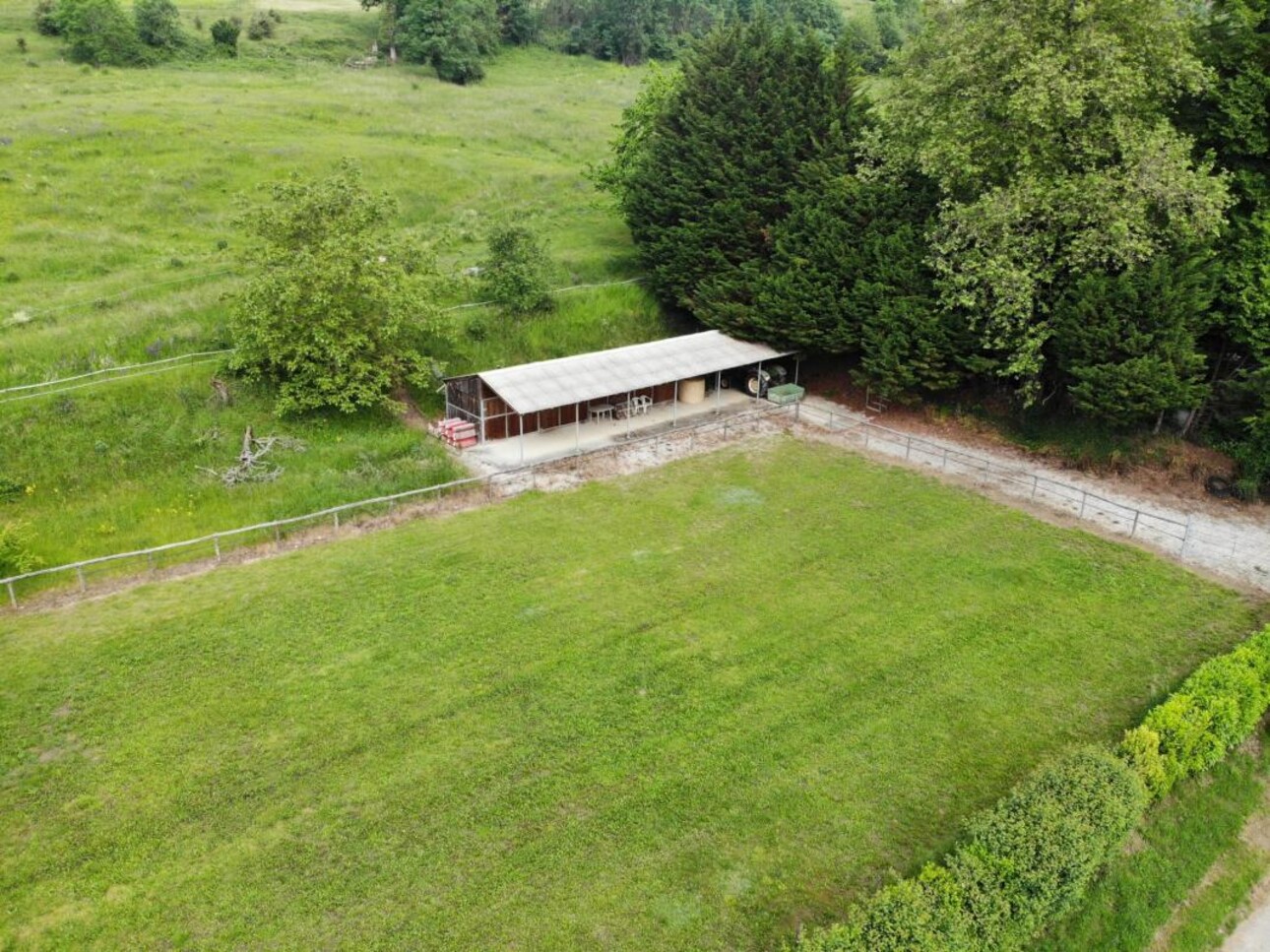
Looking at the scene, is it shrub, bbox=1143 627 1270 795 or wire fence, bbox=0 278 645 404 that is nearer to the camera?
shrub, bbox=1143 627 1270 795

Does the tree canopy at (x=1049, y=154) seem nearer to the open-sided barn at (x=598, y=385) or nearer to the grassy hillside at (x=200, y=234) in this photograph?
the open-sided barn at (x=598, y=385)

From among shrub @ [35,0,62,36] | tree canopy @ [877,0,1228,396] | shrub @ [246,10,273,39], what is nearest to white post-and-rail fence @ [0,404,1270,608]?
tree canopy @ [877,0,1228,396]

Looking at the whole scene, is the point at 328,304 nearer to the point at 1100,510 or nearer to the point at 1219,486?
the point at 1100,510

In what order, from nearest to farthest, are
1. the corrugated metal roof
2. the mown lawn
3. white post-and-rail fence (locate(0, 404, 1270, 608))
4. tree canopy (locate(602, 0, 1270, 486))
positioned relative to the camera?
the mown lawn < white post-and-rail fence (locate(0, 404, 1270, 608)) < tree canopy (locate(602, 0, 1270, 486)) < the corrugated metal roof

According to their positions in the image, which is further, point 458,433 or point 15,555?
point 458,433

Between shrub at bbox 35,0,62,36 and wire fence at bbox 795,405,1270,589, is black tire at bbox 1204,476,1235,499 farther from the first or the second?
shrub at bbox 35,0,62,36

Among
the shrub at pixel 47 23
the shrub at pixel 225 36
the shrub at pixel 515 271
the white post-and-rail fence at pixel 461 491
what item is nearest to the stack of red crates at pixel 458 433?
the white post-and-rail fence at pixel 461 491

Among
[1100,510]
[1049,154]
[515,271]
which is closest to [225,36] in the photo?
[515,271]
